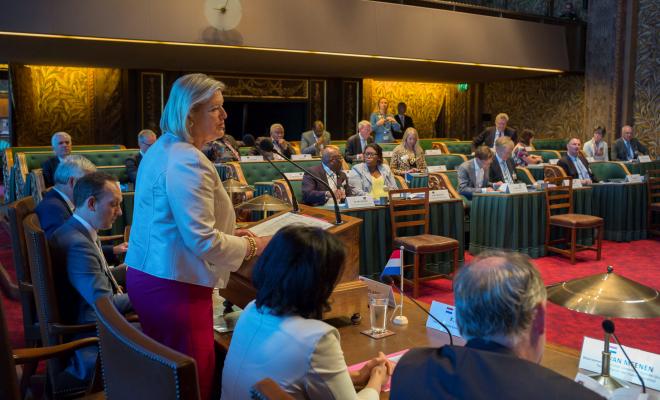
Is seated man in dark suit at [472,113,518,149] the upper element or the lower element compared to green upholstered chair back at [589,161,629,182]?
upper

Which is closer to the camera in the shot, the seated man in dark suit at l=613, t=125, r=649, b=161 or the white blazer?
the white blazer

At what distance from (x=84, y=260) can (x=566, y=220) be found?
207 inches

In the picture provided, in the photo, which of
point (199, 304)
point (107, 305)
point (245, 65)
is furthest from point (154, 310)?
point (245, 65)

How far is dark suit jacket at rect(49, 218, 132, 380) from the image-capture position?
2227mm

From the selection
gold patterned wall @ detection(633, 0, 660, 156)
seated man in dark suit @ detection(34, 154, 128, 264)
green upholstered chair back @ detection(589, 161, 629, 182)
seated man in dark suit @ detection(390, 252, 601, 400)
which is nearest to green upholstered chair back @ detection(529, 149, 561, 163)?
green upholstered chair back @ detection(589, 161, 629, 182)

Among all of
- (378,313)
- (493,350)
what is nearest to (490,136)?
(378,313)

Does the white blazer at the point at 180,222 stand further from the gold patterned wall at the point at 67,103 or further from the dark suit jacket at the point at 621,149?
the gold patterned wall at the point at 67,103

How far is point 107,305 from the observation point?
1283 millimetres

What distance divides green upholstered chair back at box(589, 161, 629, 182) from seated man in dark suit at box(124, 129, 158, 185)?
5.69 meters

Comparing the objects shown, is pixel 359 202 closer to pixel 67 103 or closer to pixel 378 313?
pixel 378 313

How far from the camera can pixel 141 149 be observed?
750 centimetres

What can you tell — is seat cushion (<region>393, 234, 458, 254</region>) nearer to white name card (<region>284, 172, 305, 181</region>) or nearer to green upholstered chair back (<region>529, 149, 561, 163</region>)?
white name card (<region>284, 172, 305, 181</region>)

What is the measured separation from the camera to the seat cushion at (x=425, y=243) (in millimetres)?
4973

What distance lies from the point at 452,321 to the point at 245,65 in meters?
9.37
